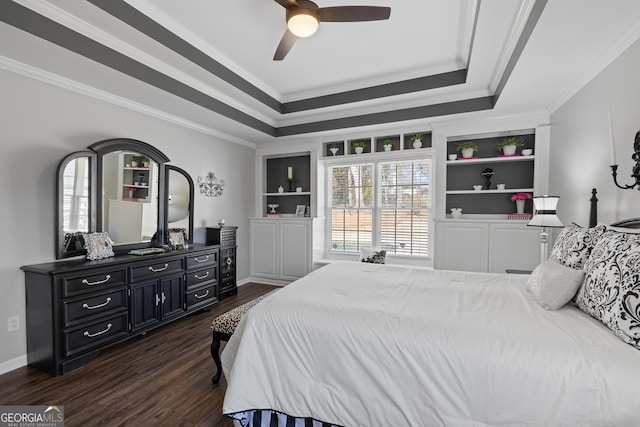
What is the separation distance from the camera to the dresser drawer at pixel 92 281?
2.36 m

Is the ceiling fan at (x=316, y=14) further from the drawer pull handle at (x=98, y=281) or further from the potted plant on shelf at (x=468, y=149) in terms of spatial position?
the drawer pull handle at (x=98, y=281)

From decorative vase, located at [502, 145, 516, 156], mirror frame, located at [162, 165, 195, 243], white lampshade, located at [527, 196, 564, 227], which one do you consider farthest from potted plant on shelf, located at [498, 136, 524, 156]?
mirror frame, located at [162, 165, 195, 243]

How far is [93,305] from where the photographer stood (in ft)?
8.30

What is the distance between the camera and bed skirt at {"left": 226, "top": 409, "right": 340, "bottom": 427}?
61.8 inches

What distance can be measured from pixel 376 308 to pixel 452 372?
0.50 metres

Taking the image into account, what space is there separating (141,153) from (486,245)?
14.5ft

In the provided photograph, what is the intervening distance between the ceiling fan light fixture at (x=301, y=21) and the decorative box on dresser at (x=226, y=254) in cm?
296

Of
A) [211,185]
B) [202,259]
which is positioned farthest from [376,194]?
[202,259]

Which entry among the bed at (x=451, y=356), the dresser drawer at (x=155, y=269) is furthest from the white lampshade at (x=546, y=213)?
the dresser drawer at (x=155, y=269)

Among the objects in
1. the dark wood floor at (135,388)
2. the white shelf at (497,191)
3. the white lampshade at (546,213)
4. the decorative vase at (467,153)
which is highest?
the decorative vase at (467,153)

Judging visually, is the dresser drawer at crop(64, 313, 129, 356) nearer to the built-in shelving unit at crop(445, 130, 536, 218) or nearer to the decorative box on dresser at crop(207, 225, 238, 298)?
the decorative box on dresser at crop(207, 225, 238, 298)

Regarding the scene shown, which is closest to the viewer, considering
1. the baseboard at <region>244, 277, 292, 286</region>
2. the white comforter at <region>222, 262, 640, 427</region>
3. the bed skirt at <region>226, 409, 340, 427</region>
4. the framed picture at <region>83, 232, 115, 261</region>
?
the white comforter at <region>222, 262, 640, 427</region>

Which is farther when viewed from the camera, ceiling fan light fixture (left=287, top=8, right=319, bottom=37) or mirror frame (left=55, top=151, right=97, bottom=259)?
mirror frame (left=55, top=151, right=97, bottom=259)

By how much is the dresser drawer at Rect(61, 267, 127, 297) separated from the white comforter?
1580 mm
